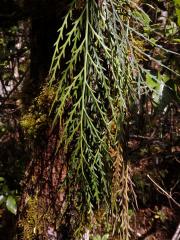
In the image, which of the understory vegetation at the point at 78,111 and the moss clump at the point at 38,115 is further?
the moss clump at the point at 38,115

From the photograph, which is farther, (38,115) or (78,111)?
(38,115)

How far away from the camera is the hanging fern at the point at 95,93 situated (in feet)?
3.58

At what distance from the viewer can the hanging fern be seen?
1092mm

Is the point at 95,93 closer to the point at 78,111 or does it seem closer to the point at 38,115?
the point at 78,111

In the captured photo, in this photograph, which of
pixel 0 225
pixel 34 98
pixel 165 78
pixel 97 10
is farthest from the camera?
pixel 0 225

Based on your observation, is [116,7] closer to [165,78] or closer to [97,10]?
[97,10]

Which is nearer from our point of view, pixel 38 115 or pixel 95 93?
pixel 95 93

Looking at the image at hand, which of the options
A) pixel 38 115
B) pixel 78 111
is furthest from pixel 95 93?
pixel 38 115

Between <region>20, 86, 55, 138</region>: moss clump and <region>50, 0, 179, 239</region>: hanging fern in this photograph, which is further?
<region>20, 86, 55, 138</region>: moss clump

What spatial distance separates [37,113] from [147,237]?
2.83 meters

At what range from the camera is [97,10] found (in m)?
1.09

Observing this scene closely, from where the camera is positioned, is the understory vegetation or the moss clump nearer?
the understory vegetation

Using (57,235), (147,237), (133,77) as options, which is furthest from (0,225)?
(133,77)

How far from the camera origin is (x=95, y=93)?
45.9 inches
